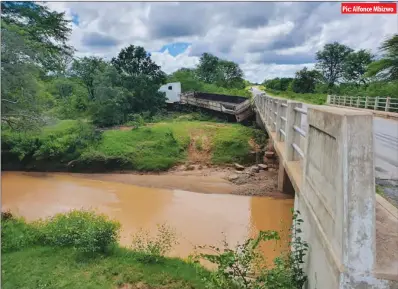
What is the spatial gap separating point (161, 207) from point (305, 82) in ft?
114

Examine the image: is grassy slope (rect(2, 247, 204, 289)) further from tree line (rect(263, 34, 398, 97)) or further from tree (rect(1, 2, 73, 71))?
tree line (rect(263, 34, 398, 97))

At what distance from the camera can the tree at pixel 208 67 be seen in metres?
46.8

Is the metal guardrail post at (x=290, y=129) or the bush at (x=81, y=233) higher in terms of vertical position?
the metal guardrail post at (x=290, y=129)

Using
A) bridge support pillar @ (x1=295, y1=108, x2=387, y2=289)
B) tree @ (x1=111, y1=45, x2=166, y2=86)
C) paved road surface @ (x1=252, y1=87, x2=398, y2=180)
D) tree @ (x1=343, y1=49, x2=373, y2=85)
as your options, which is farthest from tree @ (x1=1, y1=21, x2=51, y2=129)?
tree @ (x1=343, y1=49, x2=373, y2=85)

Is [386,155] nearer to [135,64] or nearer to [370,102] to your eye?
[370,102]

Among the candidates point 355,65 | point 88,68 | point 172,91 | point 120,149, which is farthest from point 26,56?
point 355,65

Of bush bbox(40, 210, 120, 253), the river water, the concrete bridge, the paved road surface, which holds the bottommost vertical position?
the river water

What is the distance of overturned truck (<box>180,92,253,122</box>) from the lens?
2233 centimetres

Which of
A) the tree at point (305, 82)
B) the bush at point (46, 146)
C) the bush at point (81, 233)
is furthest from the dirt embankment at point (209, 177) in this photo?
the tree at point (305, 82)

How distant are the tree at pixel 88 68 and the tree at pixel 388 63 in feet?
68.2

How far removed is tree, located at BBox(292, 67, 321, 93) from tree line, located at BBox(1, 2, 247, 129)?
8.47 metres

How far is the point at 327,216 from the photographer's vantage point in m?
2.83

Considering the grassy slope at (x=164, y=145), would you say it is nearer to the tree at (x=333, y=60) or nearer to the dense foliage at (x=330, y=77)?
the dense foliage at (x=330, y=77)

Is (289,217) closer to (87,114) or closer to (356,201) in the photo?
(356,201)
